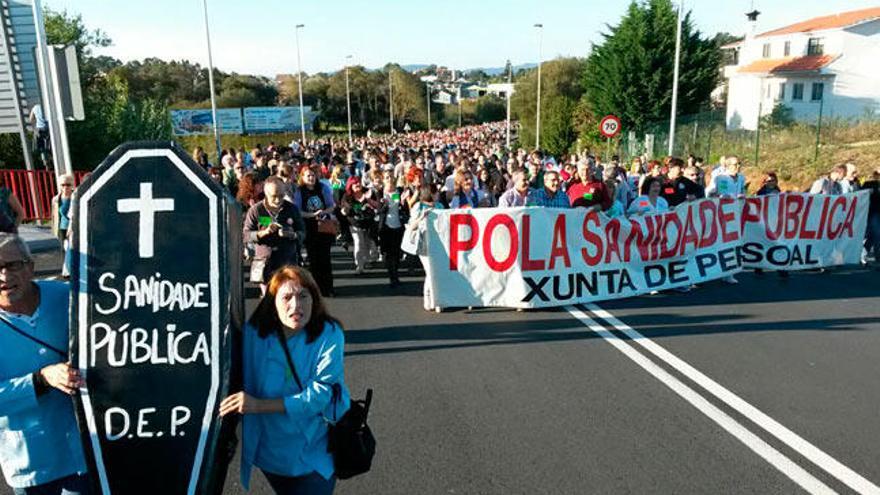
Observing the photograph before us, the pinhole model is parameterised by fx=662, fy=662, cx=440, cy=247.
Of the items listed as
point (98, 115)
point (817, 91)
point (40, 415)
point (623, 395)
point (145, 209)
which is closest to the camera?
point (145, 209)

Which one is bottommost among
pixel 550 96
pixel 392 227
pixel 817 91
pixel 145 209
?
pixel 392 227

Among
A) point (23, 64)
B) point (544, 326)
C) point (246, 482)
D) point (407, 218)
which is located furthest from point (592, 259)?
point (23, 64)

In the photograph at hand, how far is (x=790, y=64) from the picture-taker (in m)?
45.5

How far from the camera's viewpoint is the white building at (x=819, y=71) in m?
43.0

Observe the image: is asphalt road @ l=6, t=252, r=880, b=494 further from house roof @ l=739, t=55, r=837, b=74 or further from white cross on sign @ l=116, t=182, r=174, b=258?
house roof @ l=739, t=55, r=837, b=74

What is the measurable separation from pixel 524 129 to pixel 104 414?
159 feet

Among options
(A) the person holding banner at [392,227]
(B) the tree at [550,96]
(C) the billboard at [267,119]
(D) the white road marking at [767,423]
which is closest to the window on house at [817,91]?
(B) the tree at [550,96]

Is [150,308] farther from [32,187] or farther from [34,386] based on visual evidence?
[32,187]

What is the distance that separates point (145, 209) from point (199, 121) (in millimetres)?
58883

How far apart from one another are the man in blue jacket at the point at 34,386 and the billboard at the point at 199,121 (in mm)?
55889

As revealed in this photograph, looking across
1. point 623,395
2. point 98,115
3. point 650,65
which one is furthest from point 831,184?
point 650,65

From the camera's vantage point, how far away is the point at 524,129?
162 ft

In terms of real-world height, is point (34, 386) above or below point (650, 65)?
below

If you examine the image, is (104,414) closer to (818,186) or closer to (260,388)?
(260,388)
